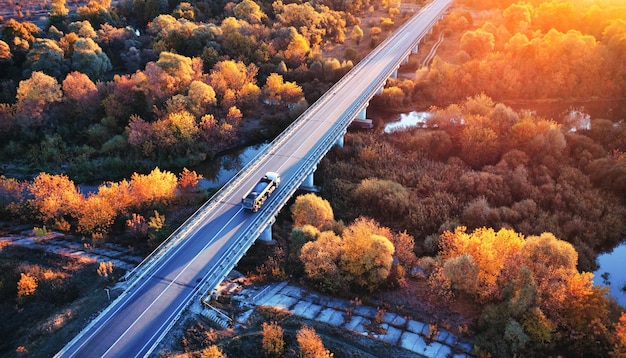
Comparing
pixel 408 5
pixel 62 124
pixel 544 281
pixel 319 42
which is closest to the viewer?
pixel 544 281

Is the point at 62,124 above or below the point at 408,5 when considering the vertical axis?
below

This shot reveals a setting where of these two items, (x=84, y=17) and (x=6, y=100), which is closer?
(x=6, y=100)

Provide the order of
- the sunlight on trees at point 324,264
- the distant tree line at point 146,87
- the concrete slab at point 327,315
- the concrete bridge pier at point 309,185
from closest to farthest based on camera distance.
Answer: the concrete slab at point 327,315
the sunlight on trees at point 324,264
the concrete bridge pier at point 309,185
the distant tree line at point 146,87

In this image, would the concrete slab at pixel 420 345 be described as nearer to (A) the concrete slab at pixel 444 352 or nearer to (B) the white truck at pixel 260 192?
(A) the concrete slab at pixel 444 352

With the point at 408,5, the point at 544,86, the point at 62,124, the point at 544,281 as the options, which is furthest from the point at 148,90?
the point at 408,5

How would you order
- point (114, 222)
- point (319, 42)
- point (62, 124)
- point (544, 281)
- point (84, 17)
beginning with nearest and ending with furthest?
point (544, 281)
point (114, 222)
point (62, 124)
point (84, 17)
point (319, 42)

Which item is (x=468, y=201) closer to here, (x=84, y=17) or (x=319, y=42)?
(x=319, y=42)

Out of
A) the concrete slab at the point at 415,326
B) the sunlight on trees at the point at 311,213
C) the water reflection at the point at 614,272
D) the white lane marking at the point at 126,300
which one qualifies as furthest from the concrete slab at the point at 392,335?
the water reflection at the point at 614,272
